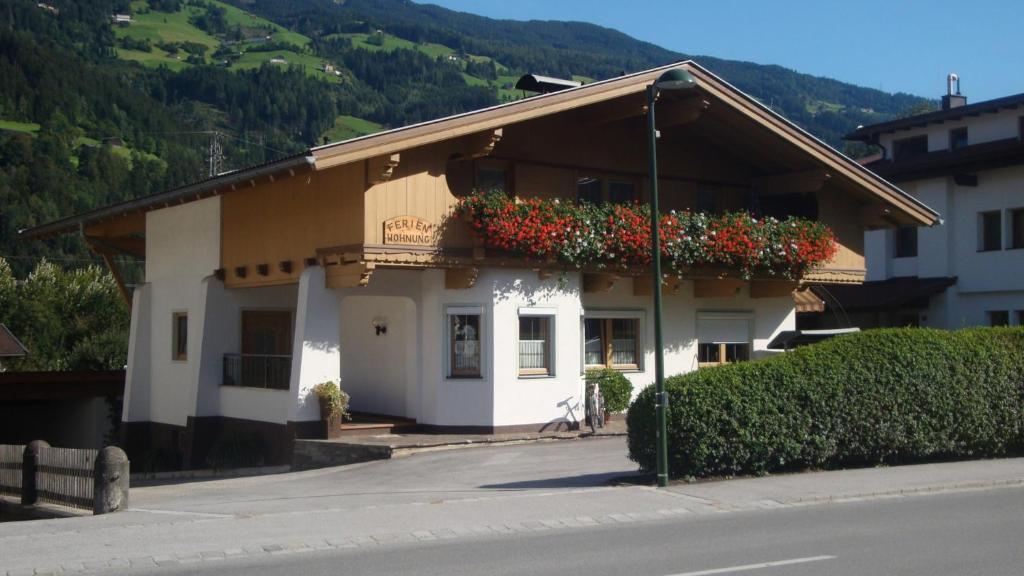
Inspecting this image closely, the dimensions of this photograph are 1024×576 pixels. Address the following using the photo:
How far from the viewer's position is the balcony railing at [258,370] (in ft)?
77.6

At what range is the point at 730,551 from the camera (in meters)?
11.1

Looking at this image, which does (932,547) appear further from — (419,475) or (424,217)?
(424,217)

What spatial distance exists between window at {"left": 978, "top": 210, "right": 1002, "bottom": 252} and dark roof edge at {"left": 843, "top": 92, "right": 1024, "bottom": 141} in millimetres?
3177

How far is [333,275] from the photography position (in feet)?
72.2

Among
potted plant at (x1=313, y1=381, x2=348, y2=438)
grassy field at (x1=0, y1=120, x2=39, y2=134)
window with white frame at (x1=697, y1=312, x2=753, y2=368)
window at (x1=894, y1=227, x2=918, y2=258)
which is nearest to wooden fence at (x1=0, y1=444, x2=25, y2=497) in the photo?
potted plant at (x1=313, y1=381, x2=348, y2=438)

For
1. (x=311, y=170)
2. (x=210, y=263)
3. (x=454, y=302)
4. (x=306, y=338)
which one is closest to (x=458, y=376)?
(x=454, y=302)

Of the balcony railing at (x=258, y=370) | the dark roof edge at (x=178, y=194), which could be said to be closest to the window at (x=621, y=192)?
the dark roof edge at (x=178, y=194)

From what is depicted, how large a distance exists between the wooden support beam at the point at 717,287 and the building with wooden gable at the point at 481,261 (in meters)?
0.04

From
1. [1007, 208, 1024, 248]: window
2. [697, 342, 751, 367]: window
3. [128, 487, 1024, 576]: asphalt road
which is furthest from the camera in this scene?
[1007, 208, 1024, 248]: window

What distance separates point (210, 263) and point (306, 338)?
542cm

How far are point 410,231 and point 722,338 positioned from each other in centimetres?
912

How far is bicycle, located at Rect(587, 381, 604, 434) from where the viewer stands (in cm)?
2355

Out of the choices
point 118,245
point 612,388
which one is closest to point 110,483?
point 612,388

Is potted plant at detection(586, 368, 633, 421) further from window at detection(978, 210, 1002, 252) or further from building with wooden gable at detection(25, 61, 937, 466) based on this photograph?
window at detection(978, 210, 1002, 252)
